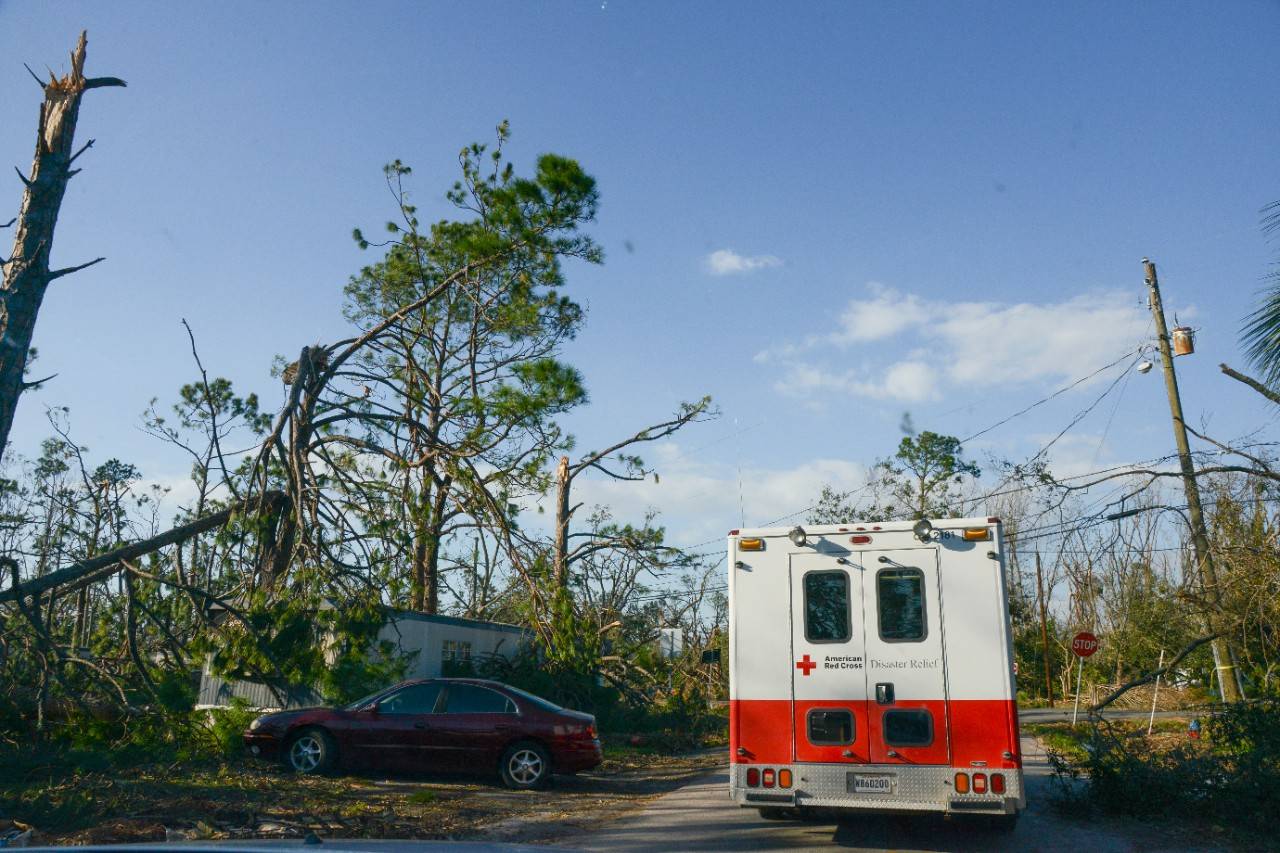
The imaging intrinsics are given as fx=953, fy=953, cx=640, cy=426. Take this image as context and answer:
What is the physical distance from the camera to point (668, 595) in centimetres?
3738

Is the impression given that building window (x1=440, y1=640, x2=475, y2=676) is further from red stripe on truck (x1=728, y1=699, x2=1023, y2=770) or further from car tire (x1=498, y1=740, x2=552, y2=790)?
red stripe on truck (x1=728, y1=699, x2=1023, y2=770)

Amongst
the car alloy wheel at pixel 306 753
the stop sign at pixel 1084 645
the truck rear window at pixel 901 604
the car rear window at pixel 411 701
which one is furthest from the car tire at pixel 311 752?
the stop sign at pixel 1084 645

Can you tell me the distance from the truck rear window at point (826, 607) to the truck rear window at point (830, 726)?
62 cm

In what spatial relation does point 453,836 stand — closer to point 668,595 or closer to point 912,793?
point 912,793

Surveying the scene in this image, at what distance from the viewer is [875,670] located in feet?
27.6

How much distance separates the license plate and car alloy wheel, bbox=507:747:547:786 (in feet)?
19.0

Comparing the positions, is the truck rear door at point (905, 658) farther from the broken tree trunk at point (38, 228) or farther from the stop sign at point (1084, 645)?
the stop sign at point (1084, 645)

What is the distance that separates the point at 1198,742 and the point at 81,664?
1392 cm

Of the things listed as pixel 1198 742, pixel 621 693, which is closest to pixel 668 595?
pixel 621 693

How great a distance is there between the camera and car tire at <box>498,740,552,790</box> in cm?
Answer: 1291

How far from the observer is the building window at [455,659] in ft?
72.4

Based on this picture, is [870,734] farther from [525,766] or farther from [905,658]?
[525,766]

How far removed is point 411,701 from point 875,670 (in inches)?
293

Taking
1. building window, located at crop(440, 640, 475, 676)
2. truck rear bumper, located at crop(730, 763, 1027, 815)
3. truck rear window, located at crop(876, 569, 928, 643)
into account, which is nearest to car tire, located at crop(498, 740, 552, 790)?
truck rear bumper, located at crop(730, 763, 1027, 815)
